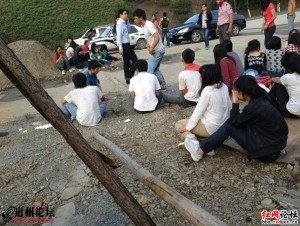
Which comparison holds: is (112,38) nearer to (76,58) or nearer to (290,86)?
(76,58)

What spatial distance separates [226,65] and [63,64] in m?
9.77

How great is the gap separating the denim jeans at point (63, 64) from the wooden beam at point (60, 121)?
12.1 meters

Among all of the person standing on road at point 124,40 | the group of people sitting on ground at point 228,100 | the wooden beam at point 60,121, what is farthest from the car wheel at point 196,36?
the wooden beam at point 60,121

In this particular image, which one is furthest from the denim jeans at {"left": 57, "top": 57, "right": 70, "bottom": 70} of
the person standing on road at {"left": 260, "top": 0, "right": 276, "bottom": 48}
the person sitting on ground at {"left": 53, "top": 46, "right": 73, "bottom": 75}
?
the person standing on road at {"left": 260, "top": 0, "right": 276, "bottom": 48}

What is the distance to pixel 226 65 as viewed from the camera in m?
5.89

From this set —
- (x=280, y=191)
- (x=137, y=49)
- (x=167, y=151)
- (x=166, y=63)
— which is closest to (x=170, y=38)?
(x=137, y=49)

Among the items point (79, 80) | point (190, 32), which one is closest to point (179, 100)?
point (79, 80)

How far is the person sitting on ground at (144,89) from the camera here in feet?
21.7

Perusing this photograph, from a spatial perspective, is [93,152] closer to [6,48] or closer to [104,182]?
[104,182]

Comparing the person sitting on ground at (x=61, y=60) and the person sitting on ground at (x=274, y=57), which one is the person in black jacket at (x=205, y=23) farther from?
the person sitting on ground at (x=274, y=57)

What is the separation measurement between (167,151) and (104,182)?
85.9 inches

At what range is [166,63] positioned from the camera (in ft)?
40.2

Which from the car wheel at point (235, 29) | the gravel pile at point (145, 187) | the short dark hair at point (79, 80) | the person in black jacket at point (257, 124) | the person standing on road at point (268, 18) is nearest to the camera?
the gravel pile at point (145, 187)

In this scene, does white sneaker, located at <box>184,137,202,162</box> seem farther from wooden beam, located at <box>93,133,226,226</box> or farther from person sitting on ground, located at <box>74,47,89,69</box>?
person sitting on ground, located at <box>74,47,89,69</box>
